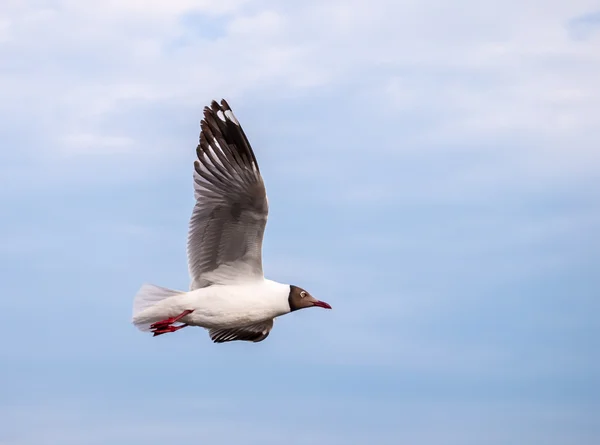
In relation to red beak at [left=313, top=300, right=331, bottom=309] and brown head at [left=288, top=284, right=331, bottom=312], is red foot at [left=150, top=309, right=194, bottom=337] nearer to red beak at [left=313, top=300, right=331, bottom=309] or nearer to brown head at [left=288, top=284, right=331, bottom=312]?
brown head at [left=288, top=284, right=331, bottom=312]

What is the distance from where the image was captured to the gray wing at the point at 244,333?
18625 millimetres

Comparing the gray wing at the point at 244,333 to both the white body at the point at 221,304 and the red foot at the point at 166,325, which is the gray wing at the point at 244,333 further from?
the red foot at the point at 166,325

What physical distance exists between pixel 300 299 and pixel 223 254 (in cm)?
131

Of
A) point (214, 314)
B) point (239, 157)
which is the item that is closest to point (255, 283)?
point (214, 314)

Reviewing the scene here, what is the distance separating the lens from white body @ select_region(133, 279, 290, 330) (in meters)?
17.4

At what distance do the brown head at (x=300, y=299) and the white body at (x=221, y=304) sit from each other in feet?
0.34

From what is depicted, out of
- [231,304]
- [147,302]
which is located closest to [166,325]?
[147,302]

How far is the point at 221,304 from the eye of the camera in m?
17.4

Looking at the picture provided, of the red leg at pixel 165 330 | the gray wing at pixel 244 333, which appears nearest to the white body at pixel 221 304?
the red leg at pixel 165 330

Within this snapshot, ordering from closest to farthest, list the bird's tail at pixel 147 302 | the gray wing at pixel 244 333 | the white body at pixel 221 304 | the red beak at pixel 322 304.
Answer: the white body at pixel 221 304 < the bird's tail at pixel 147 302 < the red beak at pixel 322 304 < the gray wing at pixel 244 333

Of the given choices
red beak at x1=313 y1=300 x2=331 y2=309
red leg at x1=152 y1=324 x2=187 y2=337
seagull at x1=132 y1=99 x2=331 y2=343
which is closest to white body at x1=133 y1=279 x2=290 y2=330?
seagull at x1=132 y1=99 x2=331 y2=343

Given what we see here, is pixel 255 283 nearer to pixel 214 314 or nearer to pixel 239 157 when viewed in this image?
pixel 214 314

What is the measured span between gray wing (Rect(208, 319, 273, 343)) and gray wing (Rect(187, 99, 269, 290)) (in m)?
1.30

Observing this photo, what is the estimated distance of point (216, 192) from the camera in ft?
55.9
